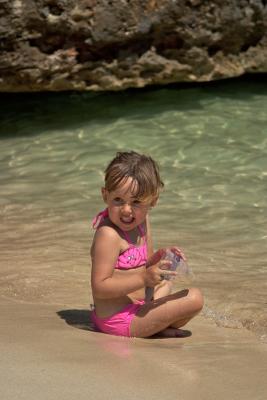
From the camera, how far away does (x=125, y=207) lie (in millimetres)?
3316

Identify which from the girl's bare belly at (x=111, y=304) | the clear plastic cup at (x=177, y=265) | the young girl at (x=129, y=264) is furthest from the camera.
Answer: the girl's bare belly at (x=111, y=304)

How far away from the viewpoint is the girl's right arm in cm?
325

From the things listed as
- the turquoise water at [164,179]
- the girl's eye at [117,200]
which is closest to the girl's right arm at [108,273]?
the girl's eye at [117,200]

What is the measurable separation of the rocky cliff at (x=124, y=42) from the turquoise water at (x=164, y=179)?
41 cm

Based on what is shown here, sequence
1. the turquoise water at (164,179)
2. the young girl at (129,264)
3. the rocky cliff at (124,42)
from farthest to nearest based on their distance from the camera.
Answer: the rocky cliff at (124,42) → the turquoise water at (164,179) → the young girl at (129,264)

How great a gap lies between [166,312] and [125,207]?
1.39ft

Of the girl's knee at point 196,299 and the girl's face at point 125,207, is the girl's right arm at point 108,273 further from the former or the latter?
the girl's knee at point 196,299

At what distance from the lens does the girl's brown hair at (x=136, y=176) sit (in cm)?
330

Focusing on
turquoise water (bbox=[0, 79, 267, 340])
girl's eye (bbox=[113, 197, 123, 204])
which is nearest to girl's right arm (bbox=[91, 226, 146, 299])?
girl's eye (bbox=[113, 197, 123, 204])

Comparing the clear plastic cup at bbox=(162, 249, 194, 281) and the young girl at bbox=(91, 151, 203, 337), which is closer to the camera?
the clear plastic cup at bbox=(162, 249, 194, 281)

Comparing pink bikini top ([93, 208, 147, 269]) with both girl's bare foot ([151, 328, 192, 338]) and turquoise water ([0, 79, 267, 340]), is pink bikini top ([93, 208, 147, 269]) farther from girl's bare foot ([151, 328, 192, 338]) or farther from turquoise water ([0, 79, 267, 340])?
turquoise water ([0, 79, 267, 340])

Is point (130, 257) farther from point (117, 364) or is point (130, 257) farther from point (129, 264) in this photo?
point (117, 364)

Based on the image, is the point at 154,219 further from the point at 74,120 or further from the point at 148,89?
the point at 148,89

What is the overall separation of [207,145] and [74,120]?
136cm
